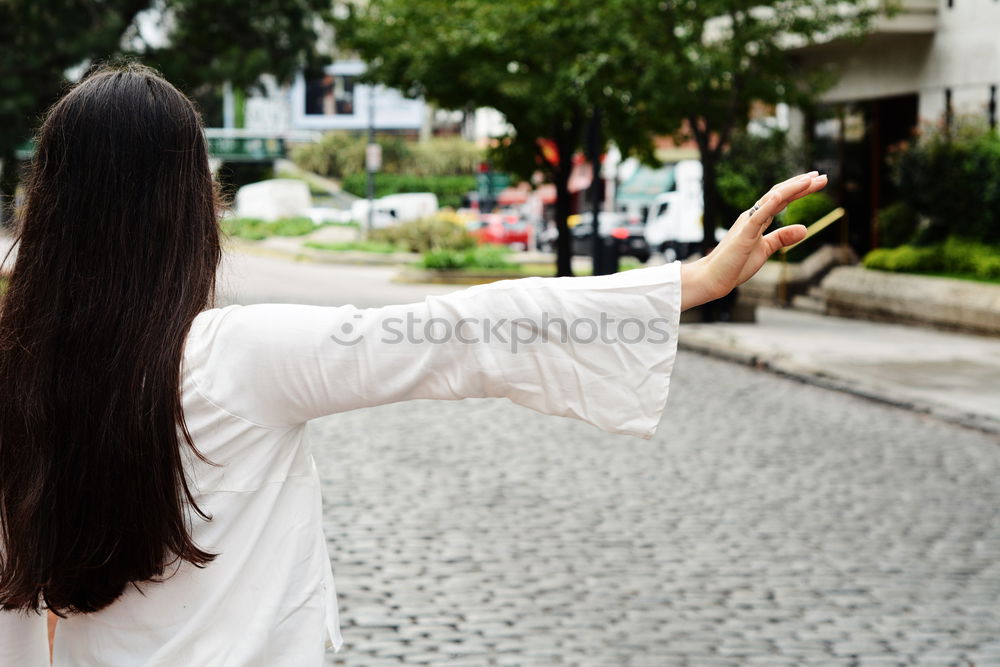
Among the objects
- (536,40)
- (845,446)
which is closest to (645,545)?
(845,446)

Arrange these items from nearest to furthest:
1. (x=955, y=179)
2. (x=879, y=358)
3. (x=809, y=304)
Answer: (x=879, y=358) → (x=955, y=179) → (x=809, y=304)

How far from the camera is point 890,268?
21.4 metres

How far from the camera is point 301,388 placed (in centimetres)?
179

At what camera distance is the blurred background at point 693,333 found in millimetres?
5703

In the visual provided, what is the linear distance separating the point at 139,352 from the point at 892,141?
25.1m

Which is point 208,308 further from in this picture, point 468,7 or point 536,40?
point 468,7

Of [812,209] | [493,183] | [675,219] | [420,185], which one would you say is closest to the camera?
[812,209]

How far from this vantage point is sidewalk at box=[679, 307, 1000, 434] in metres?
12.3

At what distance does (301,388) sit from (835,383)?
12.5 metres

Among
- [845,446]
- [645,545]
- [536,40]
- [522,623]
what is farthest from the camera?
[536,40]

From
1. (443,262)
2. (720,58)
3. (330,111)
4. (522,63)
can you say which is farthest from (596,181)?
(330,111)

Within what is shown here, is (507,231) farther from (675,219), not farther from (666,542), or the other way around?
(666,542)

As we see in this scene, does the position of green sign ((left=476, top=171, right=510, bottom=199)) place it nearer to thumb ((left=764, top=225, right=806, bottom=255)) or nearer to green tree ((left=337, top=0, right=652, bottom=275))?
green tree ((left=337, top=0, right=652, bottom=275))

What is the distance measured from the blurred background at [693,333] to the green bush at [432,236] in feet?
0.36
